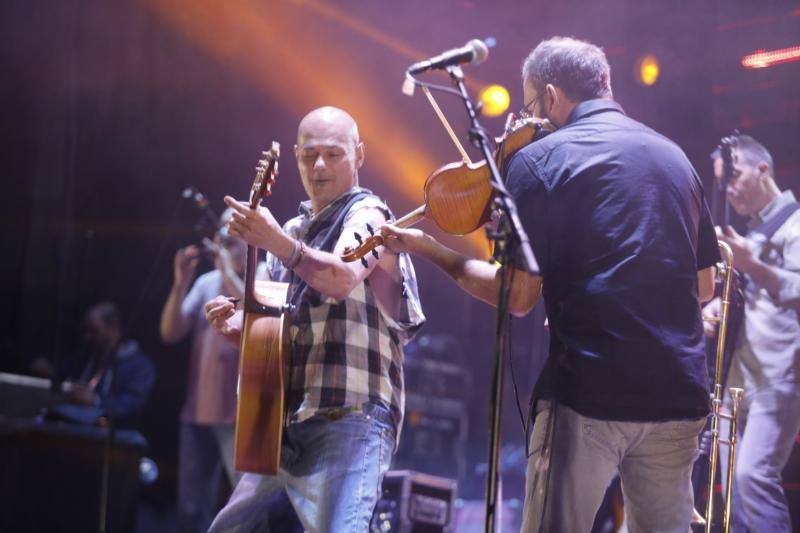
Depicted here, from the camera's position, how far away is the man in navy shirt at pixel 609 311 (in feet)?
7.72

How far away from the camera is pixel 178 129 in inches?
298

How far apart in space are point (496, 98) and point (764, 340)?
2.60m

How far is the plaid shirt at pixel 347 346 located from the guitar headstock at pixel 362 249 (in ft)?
0.48

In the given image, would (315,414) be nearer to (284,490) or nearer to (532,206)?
(284,490)

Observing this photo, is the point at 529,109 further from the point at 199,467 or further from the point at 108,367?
the point at 108,367

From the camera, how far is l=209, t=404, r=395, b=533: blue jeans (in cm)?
274

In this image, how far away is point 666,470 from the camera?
8.05ft

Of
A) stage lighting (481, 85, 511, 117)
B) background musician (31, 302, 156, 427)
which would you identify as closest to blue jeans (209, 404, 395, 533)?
stage lighting (481, 85, 511, 117)

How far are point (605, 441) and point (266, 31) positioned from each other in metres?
5.37

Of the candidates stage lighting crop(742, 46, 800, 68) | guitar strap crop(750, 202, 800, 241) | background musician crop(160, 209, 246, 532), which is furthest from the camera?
background musician crop(160, 209, 246, 532)

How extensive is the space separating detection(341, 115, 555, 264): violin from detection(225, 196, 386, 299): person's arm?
52 millimetres

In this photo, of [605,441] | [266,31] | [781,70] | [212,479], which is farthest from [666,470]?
[266,31]

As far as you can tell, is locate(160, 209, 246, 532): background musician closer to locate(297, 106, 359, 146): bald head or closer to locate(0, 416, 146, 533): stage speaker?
locate(0, 416, 146, 533): stage speaker

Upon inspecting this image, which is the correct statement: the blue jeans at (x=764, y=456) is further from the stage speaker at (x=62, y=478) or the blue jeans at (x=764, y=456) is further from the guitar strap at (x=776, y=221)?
the stage speaker at (x=62, y=478)
